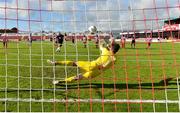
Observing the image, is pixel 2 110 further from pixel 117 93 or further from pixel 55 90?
pixel 117 93

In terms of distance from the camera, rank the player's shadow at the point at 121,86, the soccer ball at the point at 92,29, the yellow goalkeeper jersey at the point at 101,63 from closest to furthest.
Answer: the soccer ball at the point at 92,29
the player's shadow at the point at 121,86
the yellow goalkeeper jersey at the point at 101,63

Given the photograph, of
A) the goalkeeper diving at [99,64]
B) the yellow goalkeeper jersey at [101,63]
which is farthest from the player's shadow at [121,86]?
the yellow goalkeeper jersey at [101,63]

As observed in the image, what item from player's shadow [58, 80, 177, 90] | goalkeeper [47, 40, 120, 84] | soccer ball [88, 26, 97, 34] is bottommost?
player's shadow [58, 80, 177, 90]

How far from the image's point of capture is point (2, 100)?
9594 millimetres

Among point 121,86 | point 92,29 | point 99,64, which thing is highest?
point 92,29

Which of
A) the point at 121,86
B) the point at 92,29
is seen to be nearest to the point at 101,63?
the point at 121,86

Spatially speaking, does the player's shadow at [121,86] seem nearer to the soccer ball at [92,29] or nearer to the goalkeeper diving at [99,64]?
the goalkeeper diving at [99,64]

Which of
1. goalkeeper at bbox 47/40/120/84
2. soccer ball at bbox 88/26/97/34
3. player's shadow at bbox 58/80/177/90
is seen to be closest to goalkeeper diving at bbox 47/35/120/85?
goalkeeper at bbox 47/40/120/84

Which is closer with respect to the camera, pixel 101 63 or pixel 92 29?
pixel 92 29

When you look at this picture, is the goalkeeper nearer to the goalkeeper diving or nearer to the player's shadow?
the goalkeeper diving

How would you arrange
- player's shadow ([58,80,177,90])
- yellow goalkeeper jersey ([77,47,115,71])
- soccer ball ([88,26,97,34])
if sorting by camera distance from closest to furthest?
soccer ball ([88,26,97,34]), player's shadow ([58,80,177,90]), yellow goalkeeper jersey ([77,47,115,71])

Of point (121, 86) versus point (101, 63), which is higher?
point (101, 63)

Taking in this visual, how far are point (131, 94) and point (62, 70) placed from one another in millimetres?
6035

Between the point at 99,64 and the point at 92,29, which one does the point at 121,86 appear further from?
the point at 92,29
